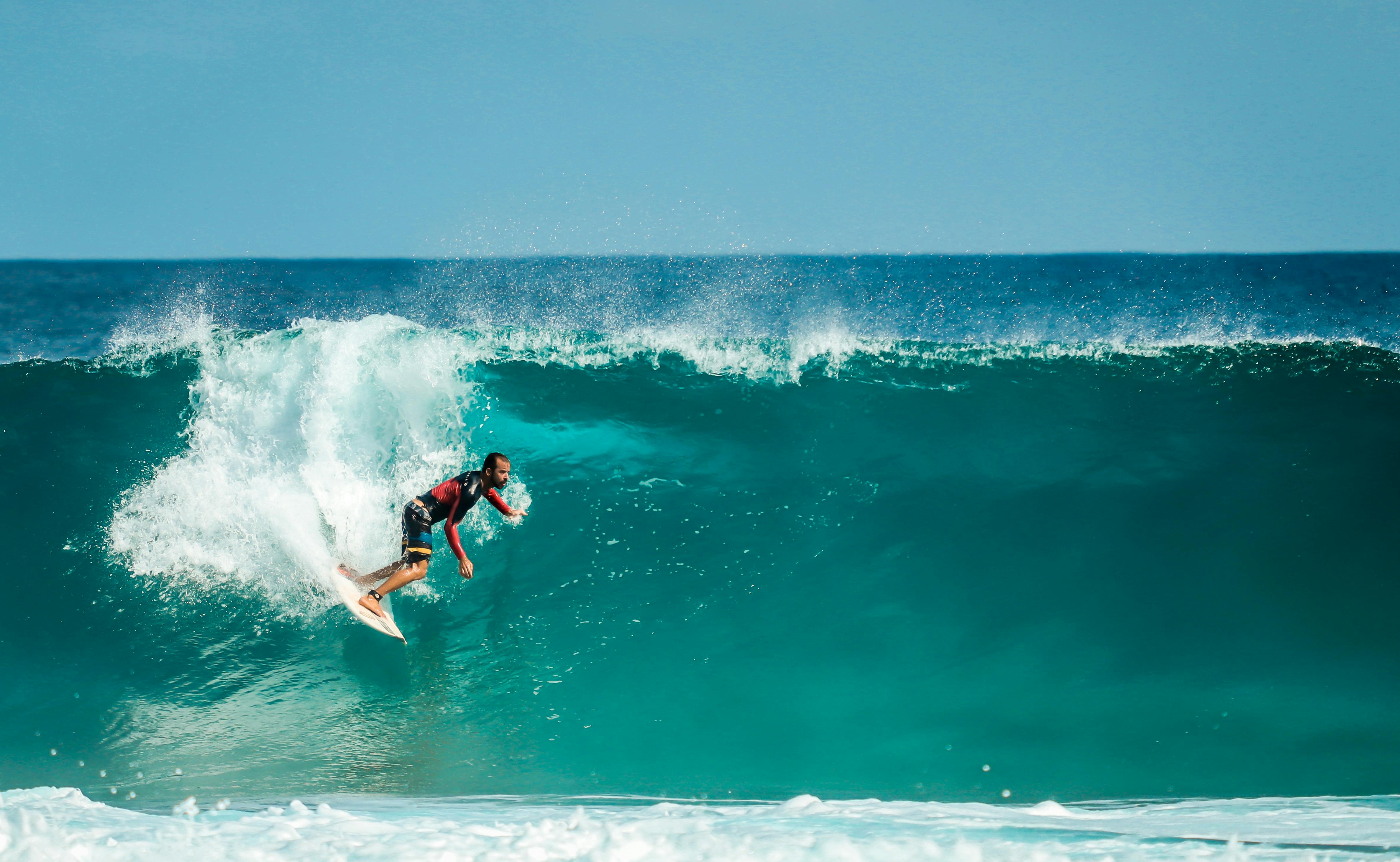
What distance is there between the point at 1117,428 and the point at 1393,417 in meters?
2.46

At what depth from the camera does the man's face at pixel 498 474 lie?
4.61 metres

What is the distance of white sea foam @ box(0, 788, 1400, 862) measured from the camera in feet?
8.39

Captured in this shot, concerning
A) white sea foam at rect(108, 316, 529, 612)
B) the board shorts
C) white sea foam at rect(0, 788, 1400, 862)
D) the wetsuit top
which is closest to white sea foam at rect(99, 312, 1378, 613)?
white sea foam at rect(108, 316, 529, 612)

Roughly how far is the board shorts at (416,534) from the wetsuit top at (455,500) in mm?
31

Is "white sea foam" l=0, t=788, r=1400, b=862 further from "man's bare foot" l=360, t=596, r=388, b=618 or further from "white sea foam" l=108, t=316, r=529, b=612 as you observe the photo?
"white sea foam" l=108, t=316, r=529, b=612

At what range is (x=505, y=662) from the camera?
4.95 m

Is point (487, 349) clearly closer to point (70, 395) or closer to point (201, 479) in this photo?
point (201, 479)

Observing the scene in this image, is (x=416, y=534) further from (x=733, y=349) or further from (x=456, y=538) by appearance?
(x=733, y=349)

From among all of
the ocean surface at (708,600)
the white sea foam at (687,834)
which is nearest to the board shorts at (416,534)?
the ocean surface at (708,600)

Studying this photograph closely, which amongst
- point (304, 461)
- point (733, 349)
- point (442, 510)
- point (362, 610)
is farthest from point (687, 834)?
point (733, 349)

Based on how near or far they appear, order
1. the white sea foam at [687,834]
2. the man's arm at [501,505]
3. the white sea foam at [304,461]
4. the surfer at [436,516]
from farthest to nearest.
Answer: the white sea foam at [304,461], the man's arm at [501,505], the surfer at [436,516], the white sea foam at [687,834]

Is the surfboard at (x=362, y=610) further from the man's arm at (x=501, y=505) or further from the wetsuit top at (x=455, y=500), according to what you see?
the man's arm at (x=501, y=505)

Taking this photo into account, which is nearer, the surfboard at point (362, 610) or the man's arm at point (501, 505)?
the man's arm at point (501, 505)

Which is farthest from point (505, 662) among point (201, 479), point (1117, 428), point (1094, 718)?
point (1117, 428)
